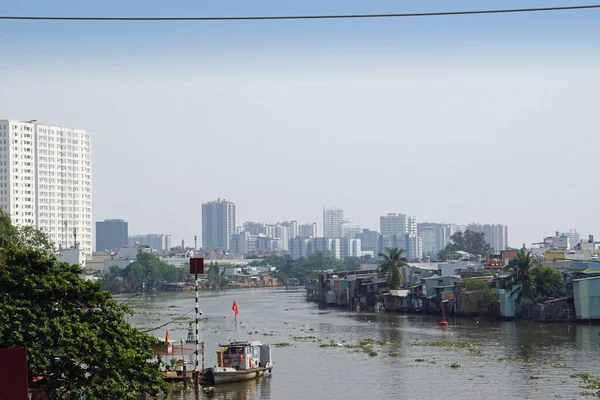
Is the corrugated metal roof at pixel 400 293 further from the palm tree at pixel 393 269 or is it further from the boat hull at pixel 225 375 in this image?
the boat hull at pixel 225 375

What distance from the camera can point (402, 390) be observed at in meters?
25.6

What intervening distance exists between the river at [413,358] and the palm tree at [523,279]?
89.7 inches

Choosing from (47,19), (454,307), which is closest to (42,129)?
(454,307)

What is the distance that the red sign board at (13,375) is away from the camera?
36.0 ft

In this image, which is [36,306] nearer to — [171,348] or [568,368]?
[171,348]

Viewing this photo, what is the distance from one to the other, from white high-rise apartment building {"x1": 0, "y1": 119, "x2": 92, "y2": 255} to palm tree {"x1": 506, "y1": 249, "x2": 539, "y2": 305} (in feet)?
260

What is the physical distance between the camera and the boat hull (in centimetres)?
2637

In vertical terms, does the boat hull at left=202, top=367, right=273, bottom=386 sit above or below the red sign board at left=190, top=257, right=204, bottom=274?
below

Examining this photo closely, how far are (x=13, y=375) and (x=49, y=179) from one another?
4709 inches

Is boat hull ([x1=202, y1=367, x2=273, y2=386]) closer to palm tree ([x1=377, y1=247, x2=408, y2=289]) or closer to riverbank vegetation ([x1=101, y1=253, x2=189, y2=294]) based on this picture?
palm tree ([x1=377, y1=247, x2=408, y2=289])

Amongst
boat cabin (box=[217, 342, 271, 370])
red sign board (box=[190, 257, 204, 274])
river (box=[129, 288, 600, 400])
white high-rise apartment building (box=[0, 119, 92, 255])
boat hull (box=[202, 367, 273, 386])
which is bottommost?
river (box=[129, 288, 600, 400])

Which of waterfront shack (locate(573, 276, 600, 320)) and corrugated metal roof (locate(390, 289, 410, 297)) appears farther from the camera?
corrugated metal roof (locate(390, 289, 410, 297))

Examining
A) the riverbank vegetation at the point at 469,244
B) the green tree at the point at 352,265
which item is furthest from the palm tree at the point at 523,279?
the riverbank vegetation at the point at 469,244

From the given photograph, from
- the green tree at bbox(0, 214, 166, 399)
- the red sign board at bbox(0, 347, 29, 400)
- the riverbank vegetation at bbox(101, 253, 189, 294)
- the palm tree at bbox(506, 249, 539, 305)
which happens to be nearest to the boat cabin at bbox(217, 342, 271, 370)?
the green tree at bbox(0, 214, 166, 399)
